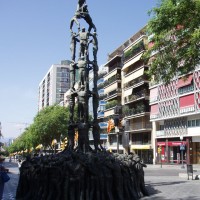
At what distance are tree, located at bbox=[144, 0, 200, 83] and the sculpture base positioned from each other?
19.1 ft

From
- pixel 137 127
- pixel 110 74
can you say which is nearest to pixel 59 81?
pixel 110 74

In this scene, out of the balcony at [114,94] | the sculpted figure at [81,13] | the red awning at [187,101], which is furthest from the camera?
the balcony at [114,94]

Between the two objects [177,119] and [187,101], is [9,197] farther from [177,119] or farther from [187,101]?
[177,119]

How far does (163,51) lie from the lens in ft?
60.5

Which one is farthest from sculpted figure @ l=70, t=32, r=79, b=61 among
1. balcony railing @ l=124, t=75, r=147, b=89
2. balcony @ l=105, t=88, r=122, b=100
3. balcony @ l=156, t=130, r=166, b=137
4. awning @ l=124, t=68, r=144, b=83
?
balcony @ l=105, t=88, r=122, b=100

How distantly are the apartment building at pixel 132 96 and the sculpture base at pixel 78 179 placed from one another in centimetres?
4019

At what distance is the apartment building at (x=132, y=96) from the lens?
58719mm

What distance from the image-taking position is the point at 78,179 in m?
12.8

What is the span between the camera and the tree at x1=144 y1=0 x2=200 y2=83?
1633 cm

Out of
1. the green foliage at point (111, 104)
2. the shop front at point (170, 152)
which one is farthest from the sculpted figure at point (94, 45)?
the green foliage at point (111, 104)

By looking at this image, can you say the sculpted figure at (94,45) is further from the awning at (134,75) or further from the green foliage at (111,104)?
the green foliage at (111,104)

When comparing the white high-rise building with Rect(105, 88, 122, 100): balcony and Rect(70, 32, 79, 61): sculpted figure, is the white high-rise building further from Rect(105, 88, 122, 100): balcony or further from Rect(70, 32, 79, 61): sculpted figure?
Rect(70, 32, 79, 61): sculpted figure

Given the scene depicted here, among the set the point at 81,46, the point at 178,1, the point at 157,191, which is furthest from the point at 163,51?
the point at 157,191

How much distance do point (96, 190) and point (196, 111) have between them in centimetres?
3382
